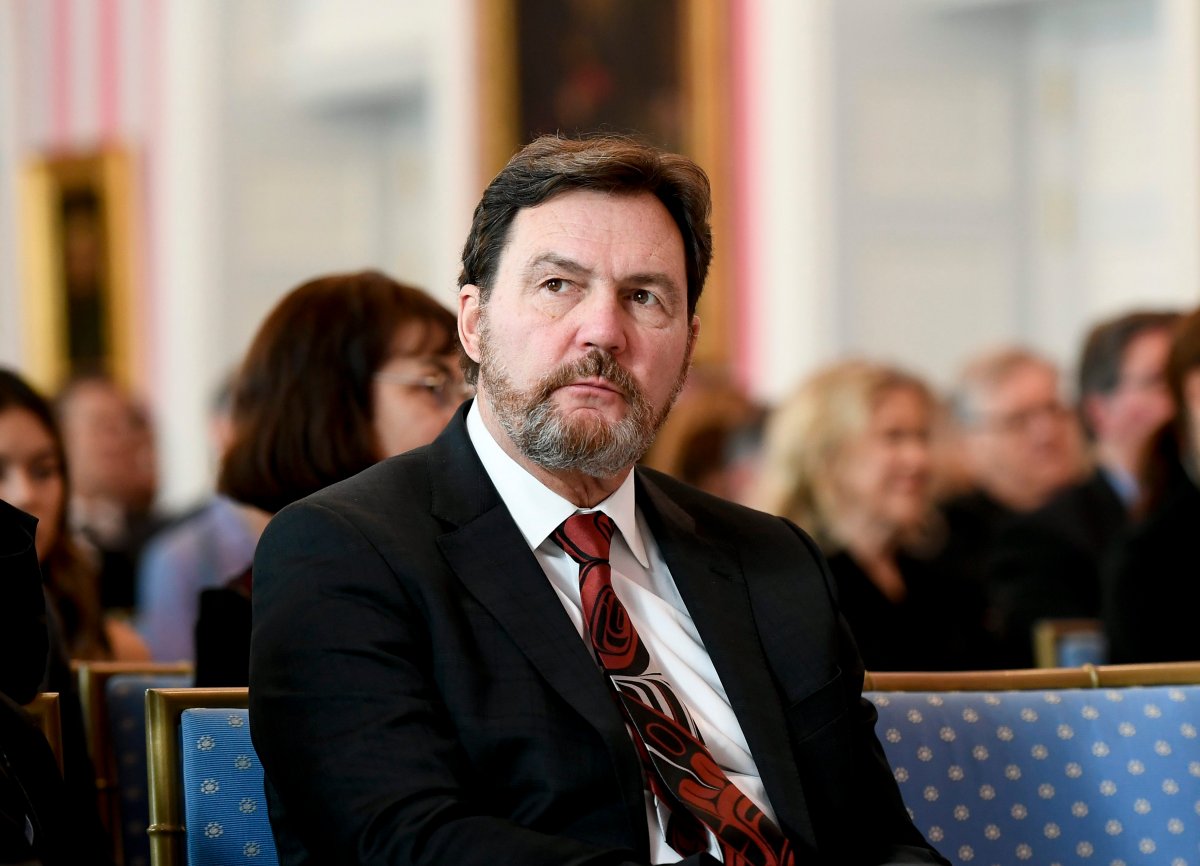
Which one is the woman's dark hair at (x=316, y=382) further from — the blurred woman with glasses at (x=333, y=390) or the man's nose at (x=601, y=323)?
the man's nose at (x=601, y=323)

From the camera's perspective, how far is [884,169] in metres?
8.98

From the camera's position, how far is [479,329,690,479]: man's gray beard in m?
2.46

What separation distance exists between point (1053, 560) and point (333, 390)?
3055mm

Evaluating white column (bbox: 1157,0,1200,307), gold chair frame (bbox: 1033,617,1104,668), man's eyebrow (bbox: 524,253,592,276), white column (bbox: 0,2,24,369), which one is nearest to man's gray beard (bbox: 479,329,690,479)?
man's eyebrow (bbox: 524,253,592,276)

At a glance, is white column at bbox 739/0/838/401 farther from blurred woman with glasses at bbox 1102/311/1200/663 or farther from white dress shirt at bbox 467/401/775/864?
white dress shirt at bbox 467/401/775/864

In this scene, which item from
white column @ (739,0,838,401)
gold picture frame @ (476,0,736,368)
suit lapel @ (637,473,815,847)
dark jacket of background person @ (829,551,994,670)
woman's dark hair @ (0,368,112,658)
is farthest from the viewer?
gold picture frame @ (476,0,736,368)

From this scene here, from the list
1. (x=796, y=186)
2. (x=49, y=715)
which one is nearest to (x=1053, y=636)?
(x=49, y=715)

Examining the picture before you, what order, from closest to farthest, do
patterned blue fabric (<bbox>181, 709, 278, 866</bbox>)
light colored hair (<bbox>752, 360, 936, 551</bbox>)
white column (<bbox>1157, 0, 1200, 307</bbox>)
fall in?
patterned blue fabric (<bbox>181, 709, 278, 866</bbox>) → light colored hair (<bbox>752, 360, 936, 551</bbox>) → white column (<bbox>1157, 0, 1200, 307</bbox>)

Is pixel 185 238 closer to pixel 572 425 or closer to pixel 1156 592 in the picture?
pixel 1156 592

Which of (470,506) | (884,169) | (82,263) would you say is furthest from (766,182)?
(470,506)

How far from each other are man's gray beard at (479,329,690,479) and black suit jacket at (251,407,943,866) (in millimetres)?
97

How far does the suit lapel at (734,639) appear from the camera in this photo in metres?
2.40

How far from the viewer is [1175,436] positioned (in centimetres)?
451

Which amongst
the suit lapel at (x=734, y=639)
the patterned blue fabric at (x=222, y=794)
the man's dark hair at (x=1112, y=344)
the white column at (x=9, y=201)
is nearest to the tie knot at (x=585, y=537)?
the suit lapel at (x=734, y=639)
